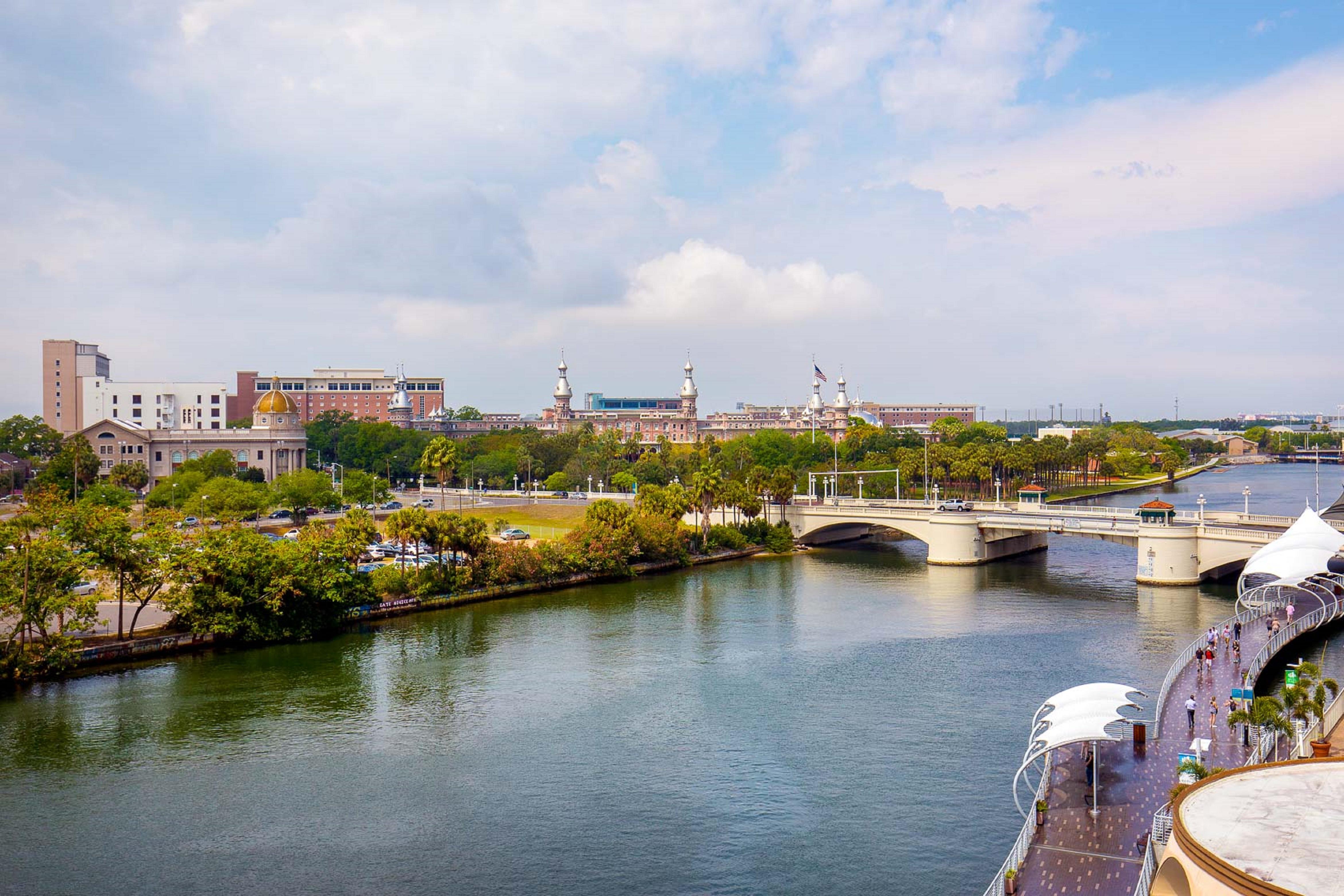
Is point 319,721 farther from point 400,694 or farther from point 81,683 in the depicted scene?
point 81,683

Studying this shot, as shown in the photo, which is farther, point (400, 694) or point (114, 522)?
point (114, 522)

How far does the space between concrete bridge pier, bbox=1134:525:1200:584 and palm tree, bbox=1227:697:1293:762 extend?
39.5m

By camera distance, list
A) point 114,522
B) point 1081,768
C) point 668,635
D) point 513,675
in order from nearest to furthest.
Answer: point 1081,768 < point 513,675 < point 114,522 < point 668,635

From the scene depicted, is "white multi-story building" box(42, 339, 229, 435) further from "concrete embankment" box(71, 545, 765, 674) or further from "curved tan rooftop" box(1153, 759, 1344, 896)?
"curved tan rooftop" box(1153, 759, 1344, 896)

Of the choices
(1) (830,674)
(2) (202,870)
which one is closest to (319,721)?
(2) (202,870)

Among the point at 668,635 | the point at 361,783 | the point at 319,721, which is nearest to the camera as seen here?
the point at 361,783

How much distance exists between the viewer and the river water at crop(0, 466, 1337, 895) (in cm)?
2925

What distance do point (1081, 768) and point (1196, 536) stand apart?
4727cm

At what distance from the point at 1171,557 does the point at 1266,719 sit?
4531 cm

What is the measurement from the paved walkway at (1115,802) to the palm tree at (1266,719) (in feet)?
2.41

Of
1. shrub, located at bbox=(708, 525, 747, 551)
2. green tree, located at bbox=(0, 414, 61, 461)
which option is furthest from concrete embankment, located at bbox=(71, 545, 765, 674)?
green tree, located at bbox=(0, 414, 61, 461)

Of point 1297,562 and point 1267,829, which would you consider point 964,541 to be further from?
point 1267,829

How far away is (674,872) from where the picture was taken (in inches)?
1128

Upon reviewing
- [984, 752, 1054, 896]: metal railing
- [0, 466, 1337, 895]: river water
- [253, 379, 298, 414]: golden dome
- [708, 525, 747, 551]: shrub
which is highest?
[253, 379, 298, 414]: golden dome
